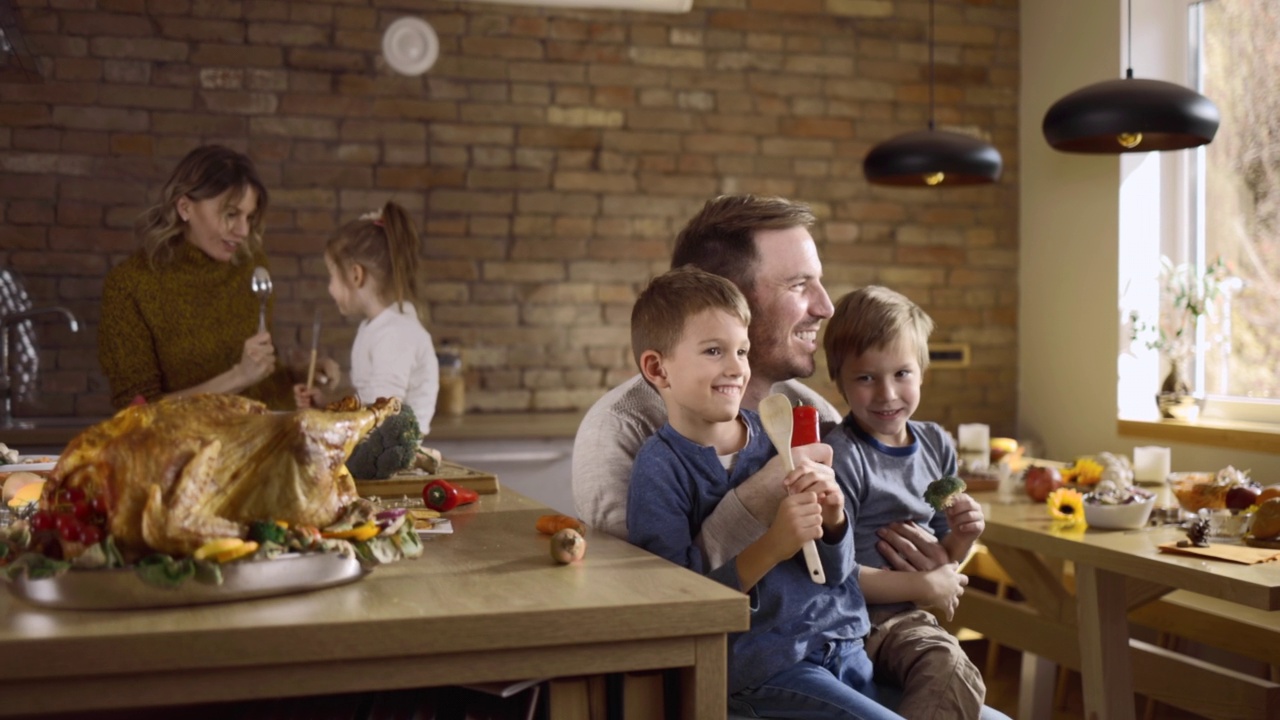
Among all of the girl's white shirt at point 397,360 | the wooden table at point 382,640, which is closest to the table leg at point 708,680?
the wooden table at point 382,640

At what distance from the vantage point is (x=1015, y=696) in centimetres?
386

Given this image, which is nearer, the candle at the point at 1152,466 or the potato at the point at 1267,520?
the potato at the point at 1267,520

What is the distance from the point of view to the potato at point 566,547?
4.31ft

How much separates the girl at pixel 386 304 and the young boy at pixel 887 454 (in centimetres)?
142

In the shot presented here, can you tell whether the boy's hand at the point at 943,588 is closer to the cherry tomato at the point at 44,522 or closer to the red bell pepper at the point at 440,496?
the red bell pepper at the point at 440,496

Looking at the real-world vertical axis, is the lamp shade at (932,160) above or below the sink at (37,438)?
above

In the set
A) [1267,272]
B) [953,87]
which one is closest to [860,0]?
[953,87]

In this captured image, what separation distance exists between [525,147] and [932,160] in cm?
177

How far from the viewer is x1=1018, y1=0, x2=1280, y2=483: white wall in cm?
453

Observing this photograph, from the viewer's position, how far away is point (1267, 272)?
159 inches

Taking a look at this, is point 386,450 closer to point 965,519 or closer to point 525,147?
point 965,519

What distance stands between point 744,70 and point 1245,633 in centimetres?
293

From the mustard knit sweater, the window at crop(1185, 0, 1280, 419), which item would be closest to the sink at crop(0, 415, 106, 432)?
the mustard knit sweater

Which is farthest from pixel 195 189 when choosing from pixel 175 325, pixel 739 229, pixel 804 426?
pixel 804 426
